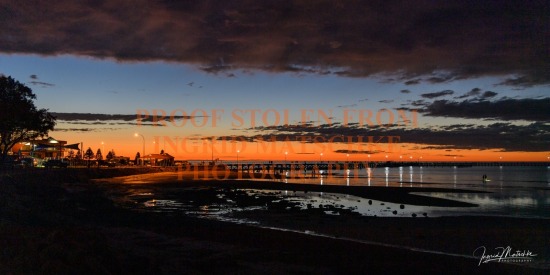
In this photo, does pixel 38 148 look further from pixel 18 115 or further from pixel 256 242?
pixel 256 242

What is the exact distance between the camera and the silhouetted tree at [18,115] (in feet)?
155

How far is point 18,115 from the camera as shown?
4791cm

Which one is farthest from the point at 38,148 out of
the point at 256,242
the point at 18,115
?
the point at 256,242

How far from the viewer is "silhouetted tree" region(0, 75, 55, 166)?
47.1m

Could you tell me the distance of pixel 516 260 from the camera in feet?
47.2

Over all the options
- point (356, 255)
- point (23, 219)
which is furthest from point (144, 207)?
point (356, 255)

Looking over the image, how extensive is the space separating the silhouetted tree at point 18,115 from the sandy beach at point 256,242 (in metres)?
28.5

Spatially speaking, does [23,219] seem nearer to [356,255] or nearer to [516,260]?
[356,255]

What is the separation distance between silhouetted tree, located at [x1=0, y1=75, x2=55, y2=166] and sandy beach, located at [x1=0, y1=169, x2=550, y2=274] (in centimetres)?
2845

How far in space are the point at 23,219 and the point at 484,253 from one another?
18628 mm

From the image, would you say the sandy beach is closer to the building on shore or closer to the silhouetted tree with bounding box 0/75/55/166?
the silhouetted tree with bounding box 0/75/55/166
